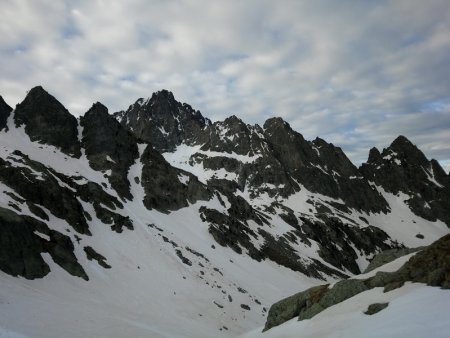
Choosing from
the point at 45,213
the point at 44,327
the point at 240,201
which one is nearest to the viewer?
the point at 44,327

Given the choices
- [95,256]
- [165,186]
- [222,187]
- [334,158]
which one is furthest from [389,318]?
[334,158]

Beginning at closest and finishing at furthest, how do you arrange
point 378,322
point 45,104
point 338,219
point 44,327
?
point 378,322, point 44,327, point 45,104, point 338,219

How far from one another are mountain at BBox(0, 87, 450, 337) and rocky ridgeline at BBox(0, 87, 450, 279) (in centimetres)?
34

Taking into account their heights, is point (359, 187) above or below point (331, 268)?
above

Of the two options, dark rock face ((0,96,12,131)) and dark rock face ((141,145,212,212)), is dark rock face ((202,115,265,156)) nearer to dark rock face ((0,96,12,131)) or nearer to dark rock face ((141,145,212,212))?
dark rock face ((141,145,212,212))

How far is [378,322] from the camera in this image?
1504 cm

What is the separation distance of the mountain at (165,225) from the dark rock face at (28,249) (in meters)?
0.13

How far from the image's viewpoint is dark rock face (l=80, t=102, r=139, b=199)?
80625 millimetres

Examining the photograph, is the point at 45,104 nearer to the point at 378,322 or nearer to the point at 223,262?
the point at 223,262

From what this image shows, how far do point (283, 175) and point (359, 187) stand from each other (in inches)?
1685

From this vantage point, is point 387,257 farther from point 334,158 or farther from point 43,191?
point 334,158

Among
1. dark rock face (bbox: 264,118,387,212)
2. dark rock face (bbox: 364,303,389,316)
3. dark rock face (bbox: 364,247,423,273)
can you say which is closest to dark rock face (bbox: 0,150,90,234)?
dark rock face (bbox: 364,247,423,273)

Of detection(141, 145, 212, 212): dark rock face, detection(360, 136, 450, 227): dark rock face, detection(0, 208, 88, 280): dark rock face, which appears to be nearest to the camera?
detection(0, 208, 88, 280): dark rock face

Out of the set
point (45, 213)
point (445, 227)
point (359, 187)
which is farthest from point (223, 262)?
point (445, 227)
